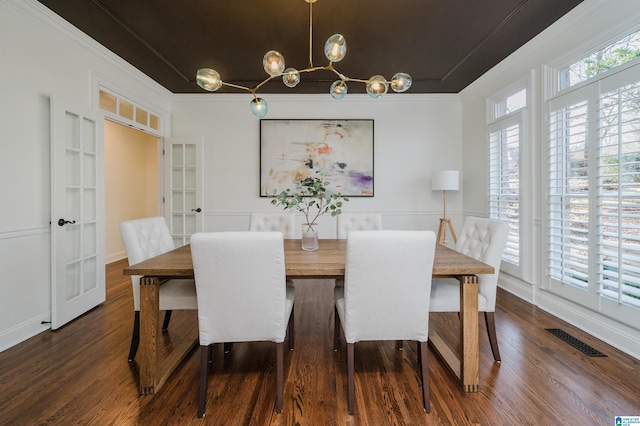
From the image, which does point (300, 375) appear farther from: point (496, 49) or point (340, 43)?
point (496, 49)

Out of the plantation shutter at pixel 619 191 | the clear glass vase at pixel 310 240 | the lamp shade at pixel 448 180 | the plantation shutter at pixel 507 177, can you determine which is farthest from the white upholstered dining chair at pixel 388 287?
the lamp shade at pixel 448 180

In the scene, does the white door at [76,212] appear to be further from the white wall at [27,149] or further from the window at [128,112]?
the window at [128,112]

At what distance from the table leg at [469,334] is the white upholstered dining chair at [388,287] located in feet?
0.87

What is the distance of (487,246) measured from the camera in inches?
75.2

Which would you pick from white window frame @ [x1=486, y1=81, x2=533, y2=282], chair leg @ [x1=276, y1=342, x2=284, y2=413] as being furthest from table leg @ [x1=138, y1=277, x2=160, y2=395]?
white window frame @ [x1=486, y1=81, x2=533, y2=282]

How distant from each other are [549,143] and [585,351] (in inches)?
70.8

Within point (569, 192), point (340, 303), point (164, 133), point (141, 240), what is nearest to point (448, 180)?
point (569, 192)

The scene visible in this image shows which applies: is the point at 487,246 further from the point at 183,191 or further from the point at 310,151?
the point at 183,191

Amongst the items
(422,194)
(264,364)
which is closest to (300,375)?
(264,364)

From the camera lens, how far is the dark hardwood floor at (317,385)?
140 cm

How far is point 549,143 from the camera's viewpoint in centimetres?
265

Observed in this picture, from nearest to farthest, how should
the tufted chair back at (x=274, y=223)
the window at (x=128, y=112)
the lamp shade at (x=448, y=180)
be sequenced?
the tufted chair back at (x=274, y=223) → the window at (x=128, y=112) → the lamp shade at (x=448, y=180)

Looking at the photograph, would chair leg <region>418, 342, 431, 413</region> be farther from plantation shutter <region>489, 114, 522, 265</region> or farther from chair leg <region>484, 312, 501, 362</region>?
plantation shutter <region>489, 114, 522, 265</region>

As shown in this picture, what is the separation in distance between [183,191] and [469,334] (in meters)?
4.03
